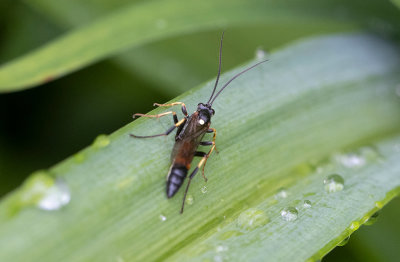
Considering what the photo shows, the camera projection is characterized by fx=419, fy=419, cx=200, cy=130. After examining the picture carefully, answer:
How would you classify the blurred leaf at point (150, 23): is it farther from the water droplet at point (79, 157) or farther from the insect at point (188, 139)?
the water droplet at point (79, 157)

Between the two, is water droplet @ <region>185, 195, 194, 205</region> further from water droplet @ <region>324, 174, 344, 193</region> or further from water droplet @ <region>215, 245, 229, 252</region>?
water droplet @ <region>324, 174, 344, 193</region>

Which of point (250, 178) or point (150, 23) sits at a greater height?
point (150, 23)

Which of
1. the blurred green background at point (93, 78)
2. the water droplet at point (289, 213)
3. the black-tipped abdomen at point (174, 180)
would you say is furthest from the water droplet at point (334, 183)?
the blurred green background at point (93, 78)

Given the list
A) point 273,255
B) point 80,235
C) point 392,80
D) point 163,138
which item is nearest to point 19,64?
point 163,138

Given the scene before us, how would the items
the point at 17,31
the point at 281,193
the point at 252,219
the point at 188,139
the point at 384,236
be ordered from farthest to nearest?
the point at 17,31 → the point at 384,236 → the point at 188,139 → the point at 281,193 → the point at 252,219

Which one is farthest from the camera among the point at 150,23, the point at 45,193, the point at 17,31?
the point at 17,31

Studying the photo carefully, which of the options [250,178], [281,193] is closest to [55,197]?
[250,178]

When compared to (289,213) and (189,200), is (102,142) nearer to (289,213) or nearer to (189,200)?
(189,200)
